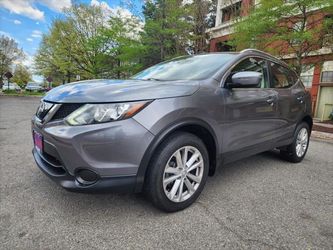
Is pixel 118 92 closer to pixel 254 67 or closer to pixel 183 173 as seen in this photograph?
pixel 183 173

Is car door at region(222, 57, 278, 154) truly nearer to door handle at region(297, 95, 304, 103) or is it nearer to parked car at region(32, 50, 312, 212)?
parked car at region(32, 50, 312, 212)

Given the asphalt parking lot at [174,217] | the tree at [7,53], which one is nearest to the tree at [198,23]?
the asphalt parking lot at [174,217]

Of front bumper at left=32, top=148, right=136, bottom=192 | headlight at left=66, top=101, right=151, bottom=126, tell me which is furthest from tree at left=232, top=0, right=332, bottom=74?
front bumper at left=32, top=148, right=136, bottom=192

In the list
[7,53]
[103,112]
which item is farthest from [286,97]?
[7,53]

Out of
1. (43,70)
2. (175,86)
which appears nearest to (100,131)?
(175,86)

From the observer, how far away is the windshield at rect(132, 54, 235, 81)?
2.59 metres

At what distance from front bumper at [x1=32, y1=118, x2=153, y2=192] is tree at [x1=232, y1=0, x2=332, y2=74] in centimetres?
814

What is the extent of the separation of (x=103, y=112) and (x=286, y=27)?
9201 mm

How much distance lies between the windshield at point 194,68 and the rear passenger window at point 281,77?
928 millimetres

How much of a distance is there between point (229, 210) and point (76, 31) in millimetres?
24992

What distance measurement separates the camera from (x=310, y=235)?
1970 mm

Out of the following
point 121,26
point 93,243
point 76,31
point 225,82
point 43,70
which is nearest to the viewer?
point 93,243

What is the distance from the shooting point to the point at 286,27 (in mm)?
8812

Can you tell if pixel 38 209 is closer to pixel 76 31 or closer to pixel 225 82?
pixel 225 82
